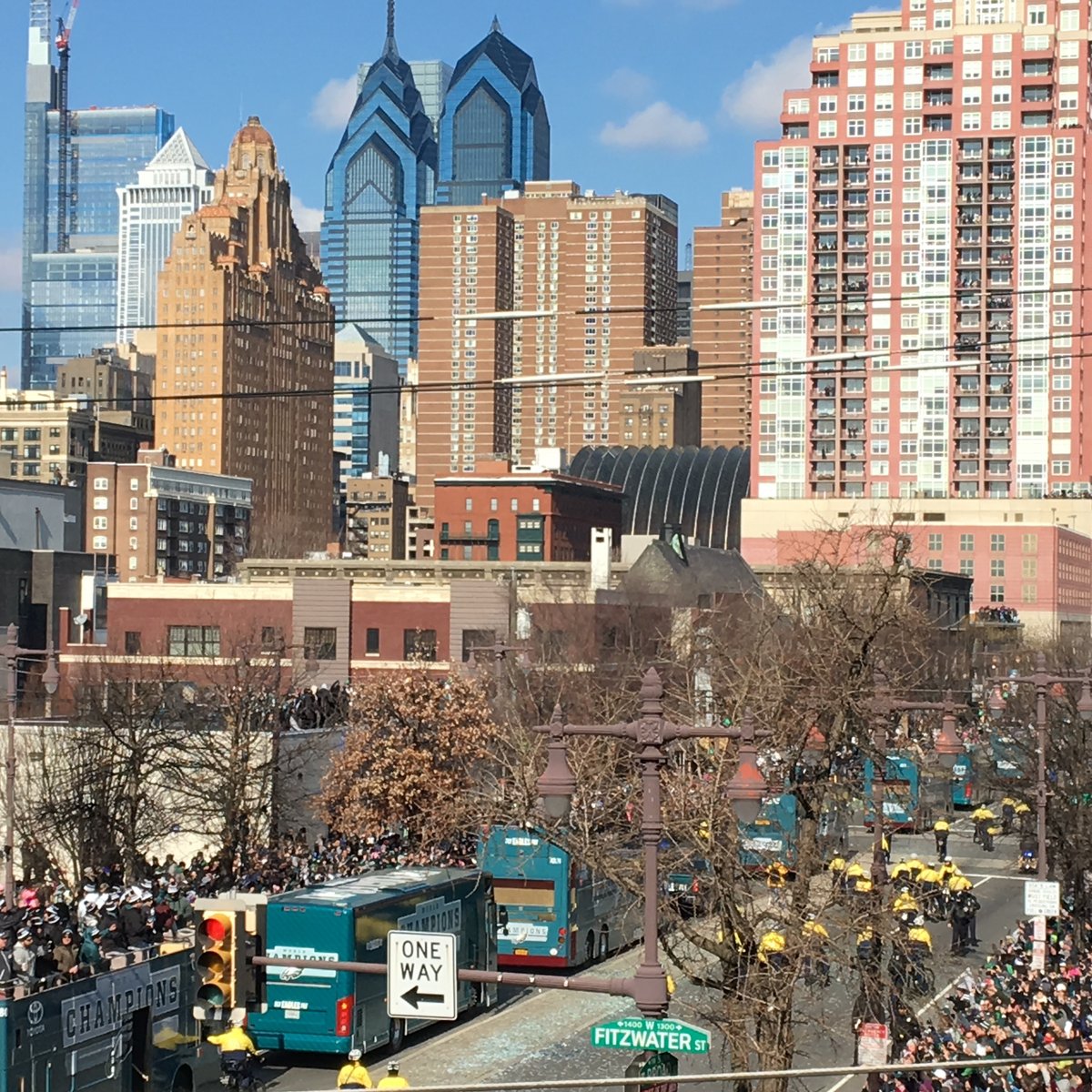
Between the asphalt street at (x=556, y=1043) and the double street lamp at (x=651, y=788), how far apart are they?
8.91m

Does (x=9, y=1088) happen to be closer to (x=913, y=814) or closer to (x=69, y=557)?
(x=913, y=814)

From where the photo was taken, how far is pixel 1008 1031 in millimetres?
28969

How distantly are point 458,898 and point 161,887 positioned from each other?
282 inches

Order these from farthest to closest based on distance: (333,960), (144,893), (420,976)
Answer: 1. (144,893)
2. (333,960)
3. (420,976)

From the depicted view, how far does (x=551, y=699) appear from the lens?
6606 cm

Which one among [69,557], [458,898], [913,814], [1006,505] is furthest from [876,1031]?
[1006,505]

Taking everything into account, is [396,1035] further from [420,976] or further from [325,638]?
[325,638]

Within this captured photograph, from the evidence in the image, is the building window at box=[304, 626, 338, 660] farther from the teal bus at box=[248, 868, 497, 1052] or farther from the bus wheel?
the bus wheel

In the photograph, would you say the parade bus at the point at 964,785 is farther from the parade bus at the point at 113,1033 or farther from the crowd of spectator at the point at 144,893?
the parade bus at the point at 113,1033

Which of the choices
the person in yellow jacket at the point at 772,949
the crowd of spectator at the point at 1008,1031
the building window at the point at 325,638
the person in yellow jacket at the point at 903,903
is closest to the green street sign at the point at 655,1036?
the crowd of spectator at the point at 1008,1031

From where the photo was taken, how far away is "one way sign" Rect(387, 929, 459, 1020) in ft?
63.9

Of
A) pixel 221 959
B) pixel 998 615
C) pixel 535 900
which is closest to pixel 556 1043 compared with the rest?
pixel 535 900

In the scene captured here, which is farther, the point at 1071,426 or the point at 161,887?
the point at 1071,426

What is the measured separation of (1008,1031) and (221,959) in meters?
14.1
